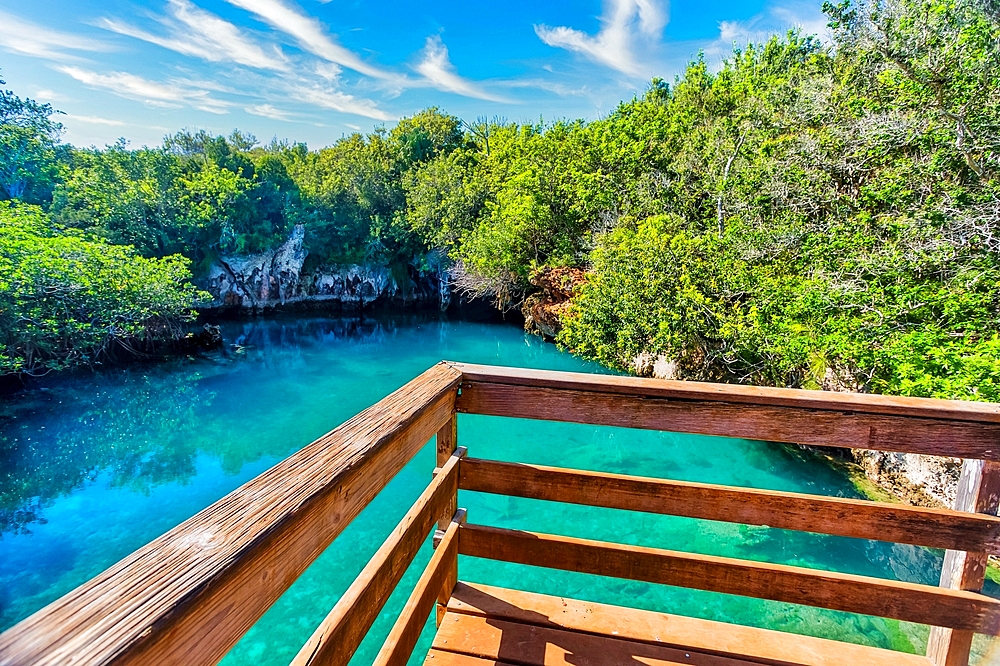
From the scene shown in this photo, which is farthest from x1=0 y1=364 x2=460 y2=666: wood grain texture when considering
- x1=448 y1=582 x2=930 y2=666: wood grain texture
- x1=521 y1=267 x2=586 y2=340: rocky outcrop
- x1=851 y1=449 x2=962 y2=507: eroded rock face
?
x1=521 y1=267 x2=586 y2=340: rocky outcrop

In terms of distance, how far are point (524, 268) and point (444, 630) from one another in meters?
14.6

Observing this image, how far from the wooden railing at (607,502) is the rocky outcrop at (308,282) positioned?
20.7 metres

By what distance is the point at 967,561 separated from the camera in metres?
1.35

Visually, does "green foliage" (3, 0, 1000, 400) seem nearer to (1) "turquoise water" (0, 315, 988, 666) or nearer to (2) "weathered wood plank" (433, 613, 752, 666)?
(1) "turquoise water" (0, 315, 988, 666)

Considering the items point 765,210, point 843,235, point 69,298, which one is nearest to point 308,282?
point 69,298

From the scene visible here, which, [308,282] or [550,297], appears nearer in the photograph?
[550,297]

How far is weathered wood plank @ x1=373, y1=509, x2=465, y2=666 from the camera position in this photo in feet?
3.71

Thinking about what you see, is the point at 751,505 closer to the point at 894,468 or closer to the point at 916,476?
the point at 916,476

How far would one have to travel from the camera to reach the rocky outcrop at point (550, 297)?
46.6 feet

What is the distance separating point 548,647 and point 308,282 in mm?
23223

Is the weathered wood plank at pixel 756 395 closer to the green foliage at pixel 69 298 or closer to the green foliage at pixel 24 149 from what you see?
the green foliage at pixel 69 298

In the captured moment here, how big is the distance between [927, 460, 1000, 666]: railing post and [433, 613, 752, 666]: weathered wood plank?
572 millimetres

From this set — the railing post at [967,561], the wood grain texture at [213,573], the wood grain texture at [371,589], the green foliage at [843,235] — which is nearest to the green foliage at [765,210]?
the green foliage at [843,235]

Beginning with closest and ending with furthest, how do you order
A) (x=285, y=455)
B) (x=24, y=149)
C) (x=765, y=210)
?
(x=285, y=455), (x=765, y=210), (x=24, y=149)
